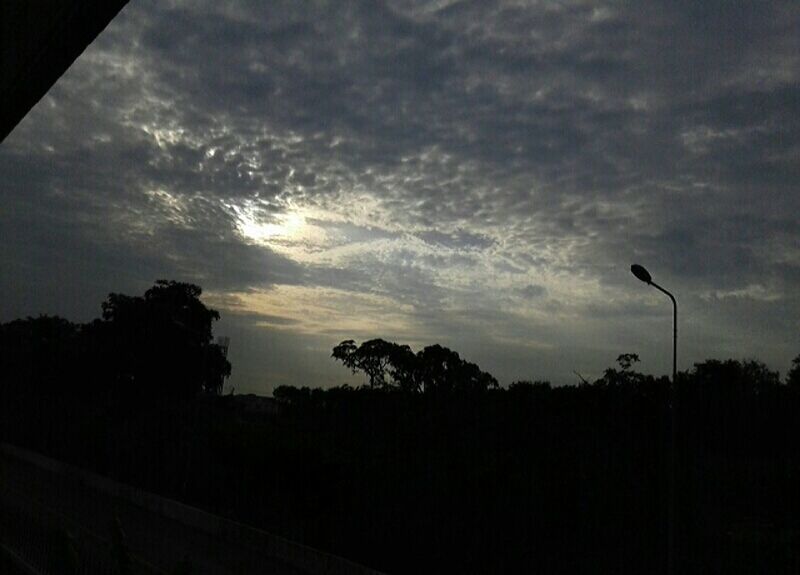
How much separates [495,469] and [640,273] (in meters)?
7.42

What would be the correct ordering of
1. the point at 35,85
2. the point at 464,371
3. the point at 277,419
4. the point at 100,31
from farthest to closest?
the point at 464,371
the point at 277,419
the point at 35,85
the point at 100,31

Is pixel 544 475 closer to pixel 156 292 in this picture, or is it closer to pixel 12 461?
pixel 12 461

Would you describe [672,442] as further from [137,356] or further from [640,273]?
[137,356]

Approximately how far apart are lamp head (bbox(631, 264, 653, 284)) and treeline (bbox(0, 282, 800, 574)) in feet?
8.11

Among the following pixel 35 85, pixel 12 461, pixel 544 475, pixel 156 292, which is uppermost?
pixel 156 292

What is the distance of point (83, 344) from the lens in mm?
33625

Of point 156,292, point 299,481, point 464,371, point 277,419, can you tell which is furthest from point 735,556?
point 464,371

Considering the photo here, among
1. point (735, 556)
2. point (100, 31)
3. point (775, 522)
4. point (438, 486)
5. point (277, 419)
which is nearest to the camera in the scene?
point (100, 31)

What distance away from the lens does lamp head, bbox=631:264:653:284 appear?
10977 millimetres

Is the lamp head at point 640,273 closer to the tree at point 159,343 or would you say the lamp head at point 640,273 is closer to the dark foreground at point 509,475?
the dark foreground at point 509,475

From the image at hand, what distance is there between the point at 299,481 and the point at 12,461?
13828mm

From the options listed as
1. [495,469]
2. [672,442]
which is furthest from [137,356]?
[672,442]

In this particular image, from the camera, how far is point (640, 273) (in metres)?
11.0

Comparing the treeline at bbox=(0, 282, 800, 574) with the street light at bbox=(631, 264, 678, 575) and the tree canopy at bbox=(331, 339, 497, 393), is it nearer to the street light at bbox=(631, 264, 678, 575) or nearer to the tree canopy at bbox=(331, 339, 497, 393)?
the street light at bbox=(631, 264, 678, 575)
